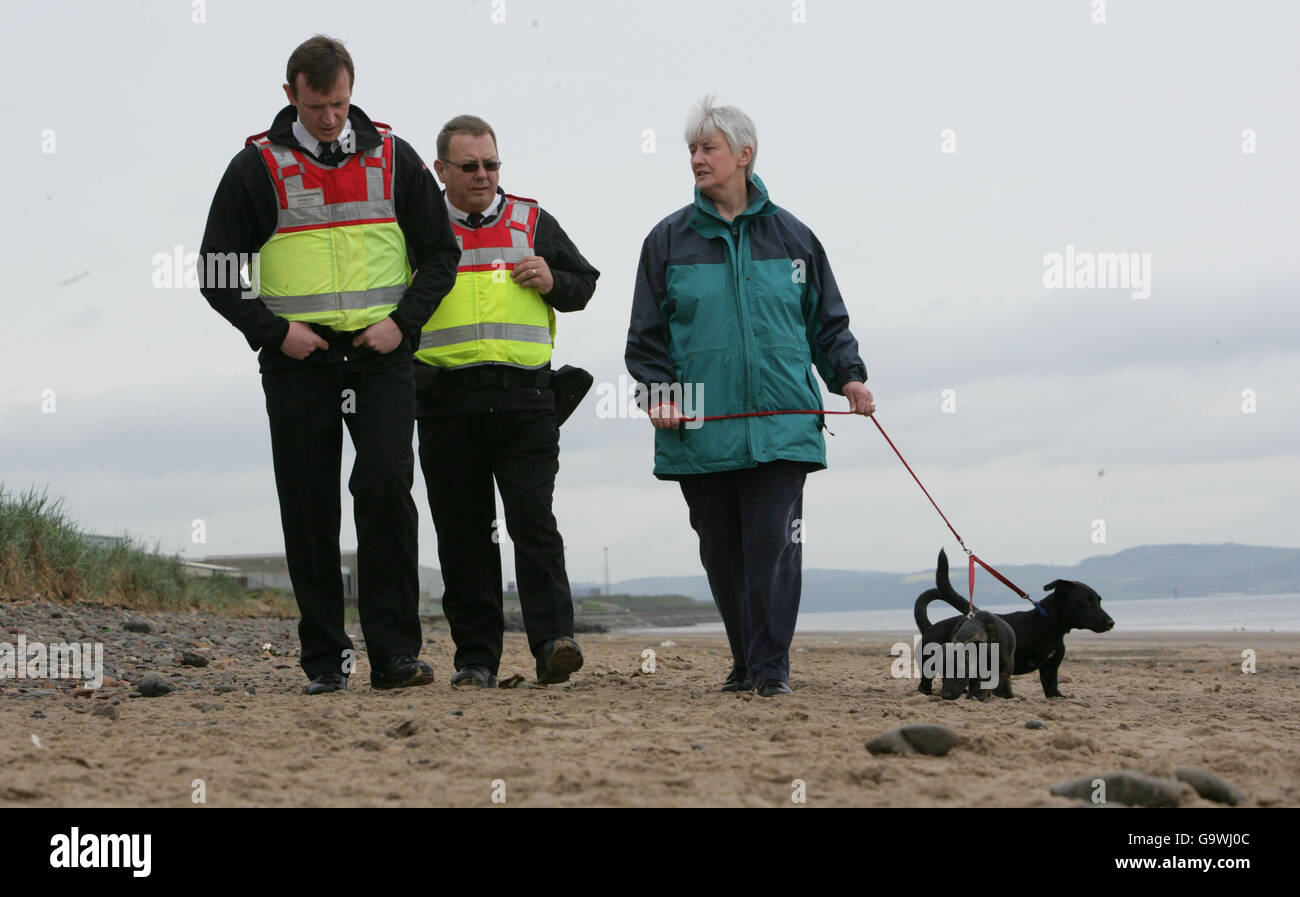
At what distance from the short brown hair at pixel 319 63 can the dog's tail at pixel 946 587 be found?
9.88ft

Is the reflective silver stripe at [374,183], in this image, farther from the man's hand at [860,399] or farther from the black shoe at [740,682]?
the black shoe at [740,682]

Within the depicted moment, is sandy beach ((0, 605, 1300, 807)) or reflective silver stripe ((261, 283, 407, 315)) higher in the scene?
reflective silver stripe ((261, 283, 407, 315))

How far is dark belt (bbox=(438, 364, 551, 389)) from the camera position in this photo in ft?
15.5

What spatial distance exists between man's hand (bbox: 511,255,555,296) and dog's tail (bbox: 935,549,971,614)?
2005 millimetres

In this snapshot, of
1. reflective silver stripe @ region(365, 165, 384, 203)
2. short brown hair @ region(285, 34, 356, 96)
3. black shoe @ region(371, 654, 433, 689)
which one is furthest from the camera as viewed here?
black shoe @ region(371, 654, 433, 689)

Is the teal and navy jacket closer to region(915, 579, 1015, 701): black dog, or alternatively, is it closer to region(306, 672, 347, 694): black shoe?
region(915, 579, 1015, 701): black dog

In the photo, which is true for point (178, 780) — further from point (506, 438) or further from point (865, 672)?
point (865, 672)

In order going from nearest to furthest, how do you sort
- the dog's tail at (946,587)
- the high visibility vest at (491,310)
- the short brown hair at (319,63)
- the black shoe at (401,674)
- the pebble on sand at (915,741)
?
the pebble on sand at (915,741), the short brown hair at (319,63), the black shoe at (401,674), the high visibility vest at (491,310), the dog's tail at (946,587)

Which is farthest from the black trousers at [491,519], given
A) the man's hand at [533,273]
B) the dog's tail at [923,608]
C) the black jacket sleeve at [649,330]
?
the dog's tail at [923,608]

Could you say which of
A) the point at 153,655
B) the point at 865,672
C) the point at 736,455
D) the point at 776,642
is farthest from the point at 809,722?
the point at 153,655

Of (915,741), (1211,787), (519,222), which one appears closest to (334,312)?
(519,222)

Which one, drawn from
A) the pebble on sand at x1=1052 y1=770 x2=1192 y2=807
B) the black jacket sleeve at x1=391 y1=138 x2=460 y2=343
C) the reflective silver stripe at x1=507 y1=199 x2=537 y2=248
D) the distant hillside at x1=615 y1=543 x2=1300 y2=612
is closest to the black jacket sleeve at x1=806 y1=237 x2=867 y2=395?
the reflective silver stripe at x1=507 y1=199 x2=537 y2=248

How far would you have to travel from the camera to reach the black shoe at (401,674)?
4508mm
